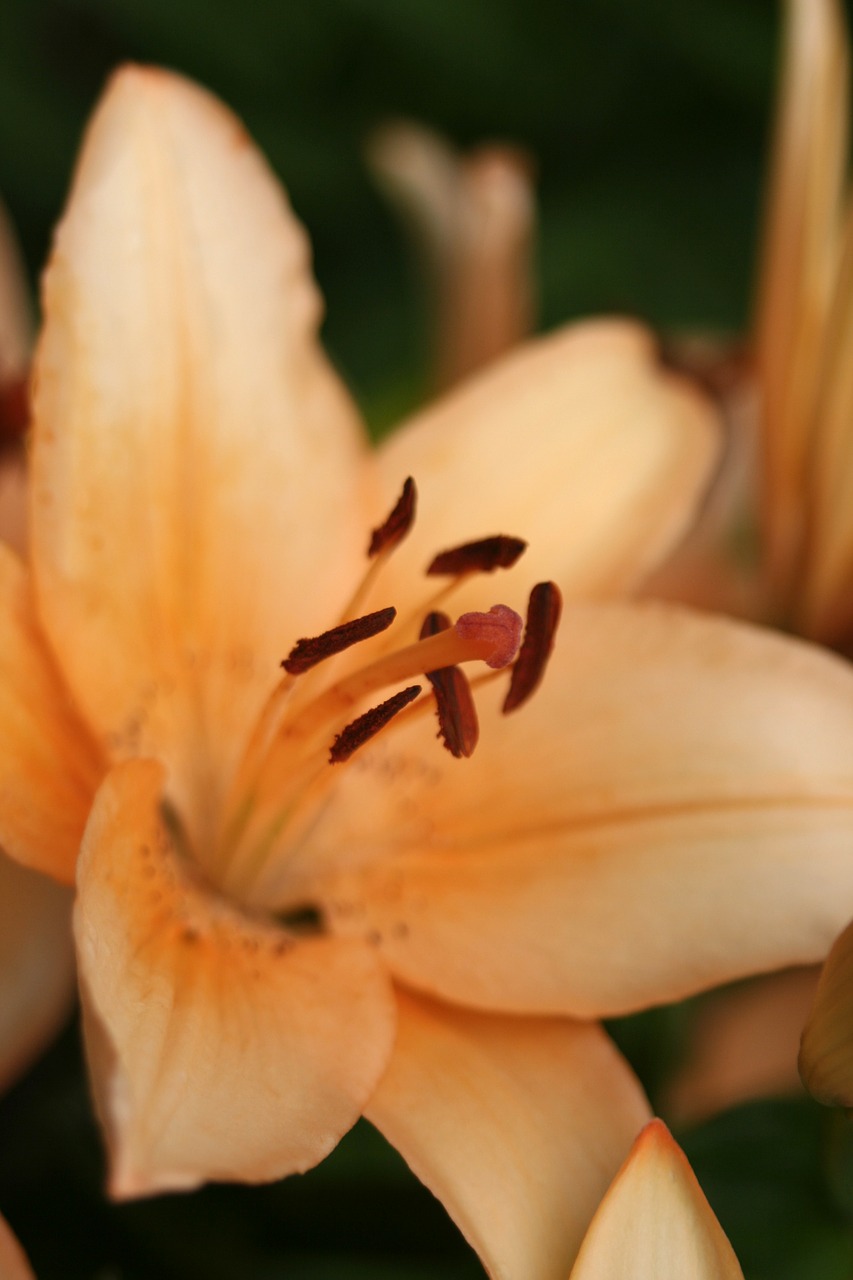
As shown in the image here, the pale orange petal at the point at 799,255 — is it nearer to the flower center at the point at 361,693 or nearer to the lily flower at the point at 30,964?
the flower center at the point at 361,693

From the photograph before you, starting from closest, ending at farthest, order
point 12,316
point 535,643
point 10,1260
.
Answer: point 10,1260 < point 535,643 < point 12,316

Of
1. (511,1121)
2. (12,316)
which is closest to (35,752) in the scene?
(511,1121)

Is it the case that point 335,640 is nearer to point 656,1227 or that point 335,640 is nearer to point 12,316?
point 656,1227

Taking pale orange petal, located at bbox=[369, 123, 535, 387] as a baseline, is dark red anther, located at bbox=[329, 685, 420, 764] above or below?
below

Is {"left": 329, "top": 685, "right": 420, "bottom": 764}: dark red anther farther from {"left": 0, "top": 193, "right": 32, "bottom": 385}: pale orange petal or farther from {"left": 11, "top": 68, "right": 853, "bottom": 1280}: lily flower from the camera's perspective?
{"left": 0, "top": 193, "right": 32, "bottom": 385}: pale orange petal

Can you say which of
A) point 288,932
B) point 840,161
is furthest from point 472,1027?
point 840,161

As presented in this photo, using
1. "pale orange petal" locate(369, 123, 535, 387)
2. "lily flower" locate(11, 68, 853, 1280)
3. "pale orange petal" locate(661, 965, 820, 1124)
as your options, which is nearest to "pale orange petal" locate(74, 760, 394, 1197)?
"lily flower" locate(11, 68, 853, 1280)

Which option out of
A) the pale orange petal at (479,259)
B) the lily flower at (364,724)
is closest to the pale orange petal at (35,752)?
the lily flower at (364,724)
